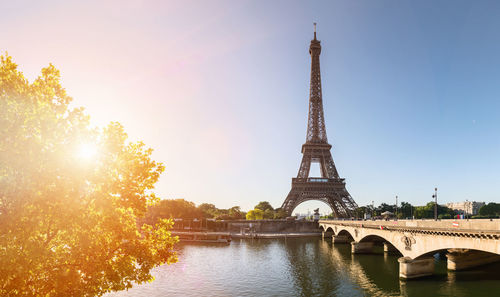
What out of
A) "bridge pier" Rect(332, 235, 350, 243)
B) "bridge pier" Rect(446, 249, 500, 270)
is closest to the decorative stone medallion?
"bridge pier" Rect(446, 249, 500, 270)

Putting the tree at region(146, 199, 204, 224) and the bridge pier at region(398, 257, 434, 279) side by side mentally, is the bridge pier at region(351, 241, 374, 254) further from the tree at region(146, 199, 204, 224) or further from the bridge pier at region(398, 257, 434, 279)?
the tree at region(146, 199, 204, 224)

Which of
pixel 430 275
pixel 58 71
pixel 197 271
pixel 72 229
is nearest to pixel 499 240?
pixel 430 275

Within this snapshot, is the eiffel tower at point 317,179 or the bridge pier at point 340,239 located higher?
the eiffel tower at point 317,179

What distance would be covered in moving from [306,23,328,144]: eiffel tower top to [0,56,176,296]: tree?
98551 millimetres

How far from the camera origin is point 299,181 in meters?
101

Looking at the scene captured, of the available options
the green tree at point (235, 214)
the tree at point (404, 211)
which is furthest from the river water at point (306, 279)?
the tree at point (404, 211)

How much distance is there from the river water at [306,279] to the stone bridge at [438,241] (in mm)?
1278

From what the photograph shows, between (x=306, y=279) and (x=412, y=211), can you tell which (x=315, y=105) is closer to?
(x=412, y=211)

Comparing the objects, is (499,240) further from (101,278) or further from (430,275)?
(101,278)

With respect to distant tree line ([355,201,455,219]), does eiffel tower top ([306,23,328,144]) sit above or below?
above

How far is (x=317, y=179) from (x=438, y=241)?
241 ft

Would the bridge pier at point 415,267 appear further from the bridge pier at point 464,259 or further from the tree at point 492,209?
the tree at point 492,209

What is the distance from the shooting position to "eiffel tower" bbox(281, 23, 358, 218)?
9975 cm

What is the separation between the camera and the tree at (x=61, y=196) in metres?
8.18
